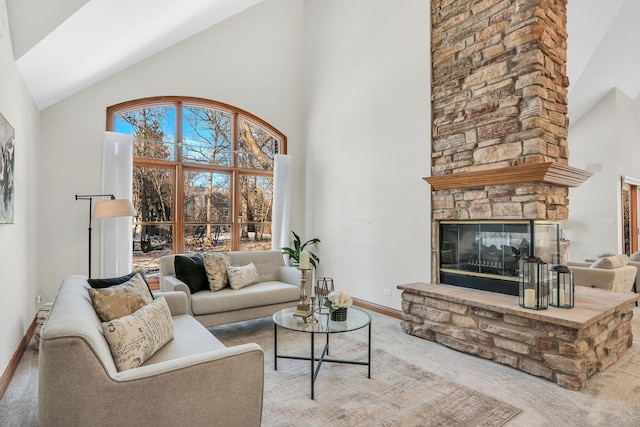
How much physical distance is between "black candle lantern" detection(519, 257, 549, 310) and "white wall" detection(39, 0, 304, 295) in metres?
3.96

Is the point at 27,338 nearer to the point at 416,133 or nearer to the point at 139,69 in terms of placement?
the point at 139,69

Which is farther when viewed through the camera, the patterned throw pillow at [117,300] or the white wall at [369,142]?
the white wall at [369,142]

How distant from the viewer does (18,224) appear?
309 centimetres

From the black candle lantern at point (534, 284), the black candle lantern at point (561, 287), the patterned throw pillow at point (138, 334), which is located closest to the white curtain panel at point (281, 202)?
the patterned throw pillow at point (138, 334)

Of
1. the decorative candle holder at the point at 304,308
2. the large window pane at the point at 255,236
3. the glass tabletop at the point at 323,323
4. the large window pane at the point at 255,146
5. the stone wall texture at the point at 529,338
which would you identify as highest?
the large window pane at the point at 255,146

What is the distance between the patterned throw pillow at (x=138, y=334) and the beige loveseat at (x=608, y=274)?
5089 millimetres

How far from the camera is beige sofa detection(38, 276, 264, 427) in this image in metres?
1.41

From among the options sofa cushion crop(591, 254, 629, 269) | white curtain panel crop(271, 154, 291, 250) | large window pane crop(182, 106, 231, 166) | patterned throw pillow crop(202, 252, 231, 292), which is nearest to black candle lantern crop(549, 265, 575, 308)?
sofa cushion crop(591, 254, 629, 269)

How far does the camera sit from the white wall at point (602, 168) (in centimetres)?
689

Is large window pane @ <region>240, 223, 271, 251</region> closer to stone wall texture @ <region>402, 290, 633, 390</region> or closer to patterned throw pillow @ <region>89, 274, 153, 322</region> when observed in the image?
stone wall texture @ <region>402, 290, 633, 390</region>

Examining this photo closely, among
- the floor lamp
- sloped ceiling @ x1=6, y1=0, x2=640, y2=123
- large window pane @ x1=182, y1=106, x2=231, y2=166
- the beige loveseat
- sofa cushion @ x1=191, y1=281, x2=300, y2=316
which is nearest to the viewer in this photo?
sloped ceiling @ x1=6, y1=0, x2=640, y2=123

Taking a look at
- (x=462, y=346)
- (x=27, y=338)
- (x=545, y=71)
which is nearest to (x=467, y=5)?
Answer: (x=545, y=71)

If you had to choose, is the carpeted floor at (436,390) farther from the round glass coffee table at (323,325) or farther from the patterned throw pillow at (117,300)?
the patterned throw pillow at (117,300)

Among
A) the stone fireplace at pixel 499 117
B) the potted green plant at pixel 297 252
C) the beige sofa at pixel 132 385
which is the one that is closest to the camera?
the beige sofa at pixel 132 385
